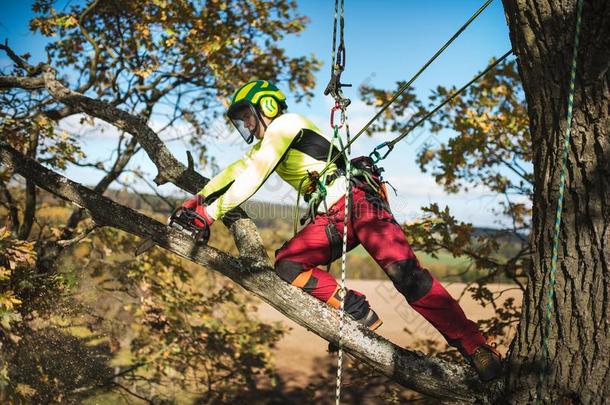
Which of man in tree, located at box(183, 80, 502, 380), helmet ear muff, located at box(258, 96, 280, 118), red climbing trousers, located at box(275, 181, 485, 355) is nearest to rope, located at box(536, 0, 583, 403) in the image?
man in tree, located at box(183, 80, 502, 380)

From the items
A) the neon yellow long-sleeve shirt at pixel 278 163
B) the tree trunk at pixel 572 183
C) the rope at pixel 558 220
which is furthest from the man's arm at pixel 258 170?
the rope at pixel 558 220

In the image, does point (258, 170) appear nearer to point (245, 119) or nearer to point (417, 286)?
point (245, 119)

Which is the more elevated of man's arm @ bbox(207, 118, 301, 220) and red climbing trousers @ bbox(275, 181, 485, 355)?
man's arm @ bbox(207, 118, 301, 220)

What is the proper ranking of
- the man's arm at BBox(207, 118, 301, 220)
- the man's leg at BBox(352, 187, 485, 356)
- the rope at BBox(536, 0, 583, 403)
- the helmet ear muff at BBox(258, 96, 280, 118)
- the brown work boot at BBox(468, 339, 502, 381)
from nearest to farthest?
the rope at BBox(536, 0, 583, 403)
the brown work boot at BBox(468, 339, 502, 381)
the man's leg at BBox(352, 187, 485, 356)
the man's arm at BBox(207, 118, 301, 220)
the helmet ear muff at BBox(258, 96, 280, 118)

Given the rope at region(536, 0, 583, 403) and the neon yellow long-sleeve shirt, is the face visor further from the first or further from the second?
the rope at region(536, 0, 583, 403)

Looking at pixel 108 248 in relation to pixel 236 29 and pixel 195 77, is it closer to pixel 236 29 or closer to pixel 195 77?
pixel 195 77

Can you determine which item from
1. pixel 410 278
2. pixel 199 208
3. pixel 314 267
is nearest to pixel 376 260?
pixel 410 278

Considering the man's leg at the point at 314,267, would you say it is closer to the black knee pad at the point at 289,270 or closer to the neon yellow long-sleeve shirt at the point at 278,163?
the black knee pad at the point at 289,270

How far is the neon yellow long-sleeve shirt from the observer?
10.2ft

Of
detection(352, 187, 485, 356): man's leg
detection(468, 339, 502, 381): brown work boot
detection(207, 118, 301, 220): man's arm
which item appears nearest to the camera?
detection(468, 339, 502, 381): brown work boot

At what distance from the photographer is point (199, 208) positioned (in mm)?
3223

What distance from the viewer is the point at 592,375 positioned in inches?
87.4

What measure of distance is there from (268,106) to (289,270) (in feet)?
3.27

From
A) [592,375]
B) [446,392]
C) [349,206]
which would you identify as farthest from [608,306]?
[349,206]
